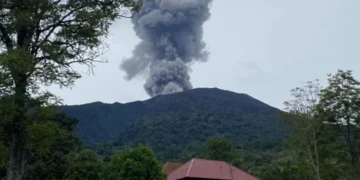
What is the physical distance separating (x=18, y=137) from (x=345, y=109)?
62.0 ft

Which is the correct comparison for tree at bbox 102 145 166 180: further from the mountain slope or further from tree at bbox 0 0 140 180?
the mountain slope

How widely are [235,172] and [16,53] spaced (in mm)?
28972

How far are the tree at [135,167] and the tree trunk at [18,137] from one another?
2022 cm

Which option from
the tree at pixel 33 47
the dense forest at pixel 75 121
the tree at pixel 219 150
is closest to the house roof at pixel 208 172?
the dense forest at pixel 75 121

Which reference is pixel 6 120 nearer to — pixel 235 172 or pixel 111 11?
pixel 111 11

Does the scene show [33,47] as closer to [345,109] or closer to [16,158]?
[16,158]

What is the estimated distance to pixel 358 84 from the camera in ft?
80.5

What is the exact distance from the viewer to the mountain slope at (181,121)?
316ft

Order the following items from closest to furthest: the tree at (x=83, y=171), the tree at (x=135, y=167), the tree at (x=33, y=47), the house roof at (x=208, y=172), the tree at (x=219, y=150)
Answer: the tree at (x=33, y=47) → the tree at (x=135, y=167) → the tree at (x=83, y=171) → the house roof at (x=208, y=172) → the tree at (x=219, y=150)

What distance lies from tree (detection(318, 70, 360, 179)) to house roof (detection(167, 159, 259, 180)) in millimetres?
9736

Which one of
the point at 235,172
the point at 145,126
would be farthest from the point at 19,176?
the point at 145,126

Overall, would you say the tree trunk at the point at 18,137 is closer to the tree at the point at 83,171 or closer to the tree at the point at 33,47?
the tree at the point at 33,47

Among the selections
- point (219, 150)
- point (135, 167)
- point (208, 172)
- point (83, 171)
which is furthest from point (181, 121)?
point (135, 167)

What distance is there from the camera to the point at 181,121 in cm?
11525
